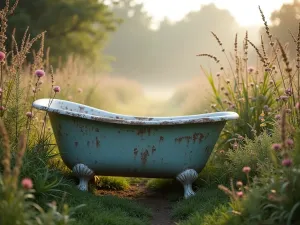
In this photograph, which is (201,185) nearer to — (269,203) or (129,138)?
(129,138)

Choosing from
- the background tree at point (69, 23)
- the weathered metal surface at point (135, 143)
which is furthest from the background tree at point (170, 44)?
the weathered metal surface at point (135, 143)

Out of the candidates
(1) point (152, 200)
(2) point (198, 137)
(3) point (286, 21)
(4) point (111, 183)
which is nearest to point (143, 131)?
(2) point (198, 137)

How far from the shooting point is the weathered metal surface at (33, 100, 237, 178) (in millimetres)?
3980

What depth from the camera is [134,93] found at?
48.9 feet

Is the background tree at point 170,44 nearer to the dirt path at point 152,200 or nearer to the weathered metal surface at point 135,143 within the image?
the dirt path at point 152,200

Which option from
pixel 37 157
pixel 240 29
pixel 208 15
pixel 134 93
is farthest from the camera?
pixel 240 29

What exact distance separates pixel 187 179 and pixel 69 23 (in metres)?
7.59

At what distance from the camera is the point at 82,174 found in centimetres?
407

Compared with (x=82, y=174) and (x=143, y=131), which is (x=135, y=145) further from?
(x=82, y=174)

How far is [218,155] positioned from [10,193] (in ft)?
8.57

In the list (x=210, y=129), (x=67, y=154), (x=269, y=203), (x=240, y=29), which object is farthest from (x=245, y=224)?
(x=240, y=29)

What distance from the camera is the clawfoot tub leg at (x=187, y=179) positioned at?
4.15 m

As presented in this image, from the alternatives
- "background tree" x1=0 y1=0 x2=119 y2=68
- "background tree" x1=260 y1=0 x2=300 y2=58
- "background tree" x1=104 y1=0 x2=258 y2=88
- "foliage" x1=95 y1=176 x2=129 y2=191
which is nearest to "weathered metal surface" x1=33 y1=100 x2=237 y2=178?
"foliage" x1=95 y1=176 x2=129 y2=191

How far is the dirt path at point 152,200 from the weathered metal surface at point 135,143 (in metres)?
0.26
